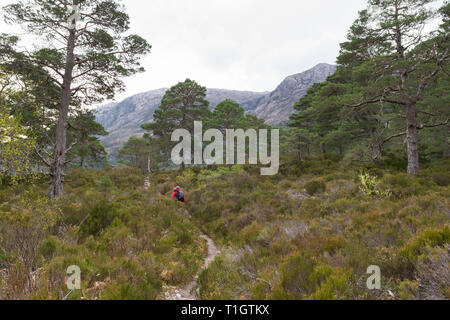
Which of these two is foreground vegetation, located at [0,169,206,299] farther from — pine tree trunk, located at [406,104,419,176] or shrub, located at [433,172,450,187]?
pine tree trunk, located at [406,104,419,176]

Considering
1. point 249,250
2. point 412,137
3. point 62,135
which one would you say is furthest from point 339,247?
point 62,135

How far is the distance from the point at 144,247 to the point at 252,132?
64.2 ft

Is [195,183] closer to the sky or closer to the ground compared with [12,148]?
closer to the ground

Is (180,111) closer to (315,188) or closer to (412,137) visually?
(315,188)

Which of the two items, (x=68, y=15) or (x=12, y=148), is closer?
(x=12, y=148)

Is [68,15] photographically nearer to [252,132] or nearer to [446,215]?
[446,215]

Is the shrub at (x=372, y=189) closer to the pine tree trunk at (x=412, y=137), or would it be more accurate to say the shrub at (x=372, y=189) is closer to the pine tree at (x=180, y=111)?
the pine tree trunk at (x=412, y=137)

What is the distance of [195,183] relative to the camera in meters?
17.2

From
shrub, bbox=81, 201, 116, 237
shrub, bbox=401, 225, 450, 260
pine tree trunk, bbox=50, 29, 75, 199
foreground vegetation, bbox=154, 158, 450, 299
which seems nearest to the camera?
foreground vegetation, bbox=154, 158, 450, 299

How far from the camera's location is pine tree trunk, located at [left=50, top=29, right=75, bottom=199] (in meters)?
8.84

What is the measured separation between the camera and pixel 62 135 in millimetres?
9109

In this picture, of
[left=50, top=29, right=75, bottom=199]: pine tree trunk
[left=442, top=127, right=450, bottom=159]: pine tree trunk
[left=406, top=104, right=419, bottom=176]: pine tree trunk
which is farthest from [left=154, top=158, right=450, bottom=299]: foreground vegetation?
[left=50, top=29, right=75, bottom=199]: pine tree trunk

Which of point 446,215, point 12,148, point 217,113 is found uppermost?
point 217,113
